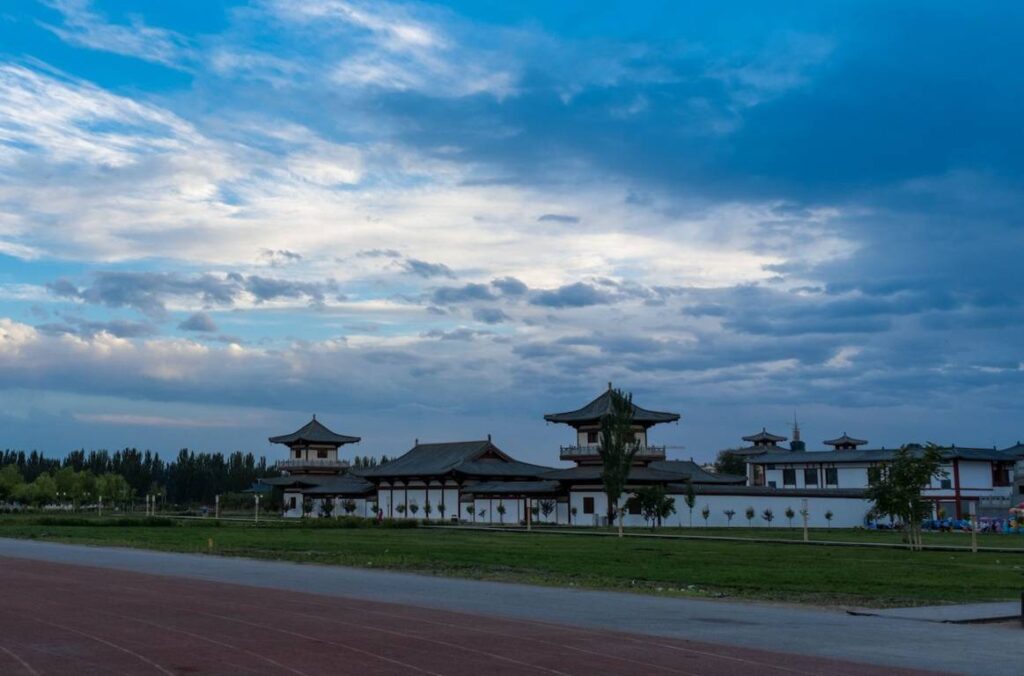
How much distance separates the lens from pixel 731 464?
147 m

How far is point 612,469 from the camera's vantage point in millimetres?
71812

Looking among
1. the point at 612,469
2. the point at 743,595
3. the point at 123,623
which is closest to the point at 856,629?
the point at 743,595

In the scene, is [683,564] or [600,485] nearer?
[683,564]

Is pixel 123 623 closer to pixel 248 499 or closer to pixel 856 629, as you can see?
pixel 856 629

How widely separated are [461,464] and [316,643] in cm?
7344

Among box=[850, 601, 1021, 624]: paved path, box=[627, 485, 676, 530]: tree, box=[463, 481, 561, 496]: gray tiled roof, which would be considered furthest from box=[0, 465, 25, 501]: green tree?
box=[850, 601, 1021, 624]: paved path

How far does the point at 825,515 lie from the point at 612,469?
62.8 feet

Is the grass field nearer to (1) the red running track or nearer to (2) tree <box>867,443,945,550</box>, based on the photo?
(2) tree <box>867,443,945,550</box>

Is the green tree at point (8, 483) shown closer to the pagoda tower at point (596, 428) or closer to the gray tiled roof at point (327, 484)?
the gray tiled roof at point (327, 484)

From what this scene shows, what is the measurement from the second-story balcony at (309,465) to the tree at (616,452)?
46.3m

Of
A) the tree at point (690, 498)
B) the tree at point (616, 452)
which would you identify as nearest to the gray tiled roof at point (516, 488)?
the tree at point (616, 452)

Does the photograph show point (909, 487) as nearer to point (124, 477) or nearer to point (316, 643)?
point (316, 643)

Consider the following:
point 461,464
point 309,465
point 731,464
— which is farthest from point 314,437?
point 731,464

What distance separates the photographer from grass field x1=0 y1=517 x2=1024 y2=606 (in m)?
24.7
